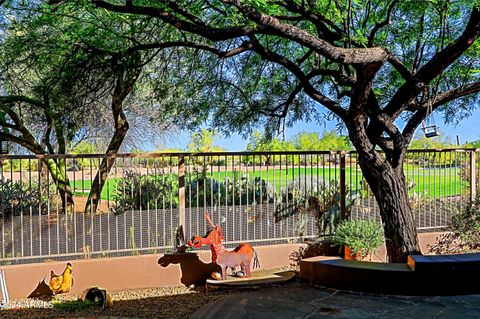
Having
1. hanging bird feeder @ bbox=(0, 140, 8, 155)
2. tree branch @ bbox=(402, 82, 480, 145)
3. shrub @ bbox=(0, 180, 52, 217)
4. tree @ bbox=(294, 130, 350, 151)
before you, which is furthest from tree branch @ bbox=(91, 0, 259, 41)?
tree @ bbox=(294, 130, 350, 151)

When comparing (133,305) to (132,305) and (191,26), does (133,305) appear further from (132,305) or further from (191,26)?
(191,26)

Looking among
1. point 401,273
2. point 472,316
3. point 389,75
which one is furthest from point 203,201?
point 389,75

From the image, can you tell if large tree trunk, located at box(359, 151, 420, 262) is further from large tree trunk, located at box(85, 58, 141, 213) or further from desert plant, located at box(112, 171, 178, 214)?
large tree trunk, located at box(85, 58, 141, 213)

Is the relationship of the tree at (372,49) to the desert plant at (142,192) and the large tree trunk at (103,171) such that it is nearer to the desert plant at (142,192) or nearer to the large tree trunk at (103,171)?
the desert plant at (142,192)

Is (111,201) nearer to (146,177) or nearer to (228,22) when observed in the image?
(146,177)

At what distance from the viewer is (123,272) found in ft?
22.8

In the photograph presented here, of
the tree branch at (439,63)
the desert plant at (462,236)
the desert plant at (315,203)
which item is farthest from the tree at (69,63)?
the desert plant at (462,236)

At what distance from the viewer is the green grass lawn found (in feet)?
27.3

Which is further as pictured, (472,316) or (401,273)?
(401,273)

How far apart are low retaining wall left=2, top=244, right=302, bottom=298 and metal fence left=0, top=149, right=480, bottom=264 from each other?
38cm

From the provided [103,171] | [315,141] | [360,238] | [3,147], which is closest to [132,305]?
[103,171]

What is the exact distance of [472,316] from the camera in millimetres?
5340

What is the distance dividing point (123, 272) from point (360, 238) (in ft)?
12.4

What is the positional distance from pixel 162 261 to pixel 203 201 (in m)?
1.42
